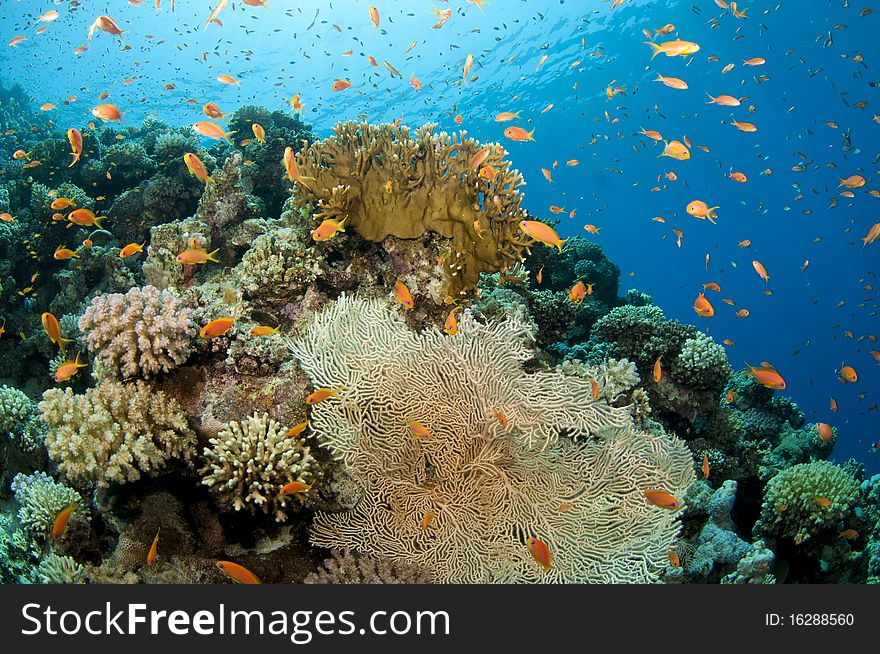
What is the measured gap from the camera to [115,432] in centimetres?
369

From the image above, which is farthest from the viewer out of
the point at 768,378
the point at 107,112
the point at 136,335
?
the point at 107,112

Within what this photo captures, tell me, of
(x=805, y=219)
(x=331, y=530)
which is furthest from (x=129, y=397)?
(x=805, y=219)

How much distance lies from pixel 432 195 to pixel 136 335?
138 inches

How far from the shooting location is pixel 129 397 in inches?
154

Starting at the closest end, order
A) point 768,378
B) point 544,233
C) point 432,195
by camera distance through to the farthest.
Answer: point 544,233 < point 432,195 < point 768,378

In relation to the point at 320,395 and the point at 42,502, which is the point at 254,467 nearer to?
the point at 320,395

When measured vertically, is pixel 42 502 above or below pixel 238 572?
above

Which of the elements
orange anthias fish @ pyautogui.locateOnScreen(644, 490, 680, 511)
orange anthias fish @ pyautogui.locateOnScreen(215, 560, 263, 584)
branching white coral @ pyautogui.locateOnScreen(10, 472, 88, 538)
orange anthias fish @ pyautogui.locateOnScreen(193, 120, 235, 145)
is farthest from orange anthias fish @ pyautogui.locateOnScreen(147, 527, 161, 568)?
orange anthias fish @ pyautogui.locateOnScreen(193, 120, 235, 145)

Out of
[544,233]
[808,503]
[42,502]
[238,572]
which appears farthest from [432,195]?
[808,503]

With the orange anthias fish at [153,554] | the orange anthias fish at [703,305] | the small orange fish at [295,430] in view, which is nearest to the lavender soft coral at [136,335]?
the small orange fish at [295,430]

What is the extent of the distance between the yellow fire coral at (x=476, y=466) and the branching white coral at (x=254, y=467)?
1.23 ft

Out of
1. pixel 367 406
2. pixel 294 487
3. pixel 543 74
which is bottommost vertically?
pixel 294 487

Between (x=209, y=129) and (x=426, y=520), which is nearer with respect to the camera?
(x=426, y=520)

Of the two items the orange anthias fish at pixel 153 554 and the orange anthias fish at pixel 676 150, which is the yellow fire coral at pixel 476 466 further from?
the orange anthias fish at pixel 676 150
